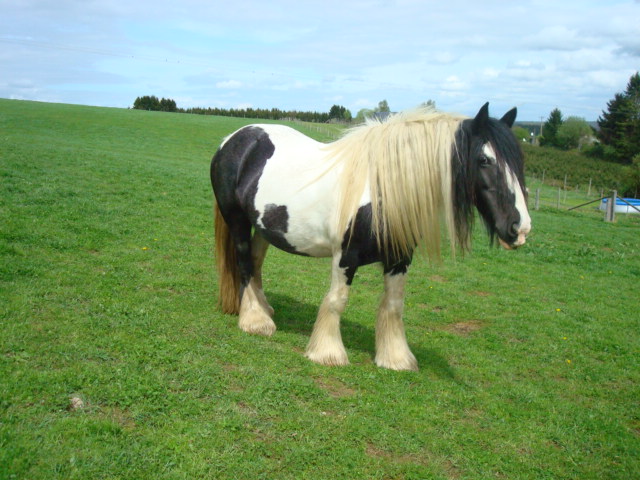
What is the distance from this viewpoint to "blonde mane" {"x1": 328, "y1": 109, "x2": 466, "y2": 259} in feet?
14.6

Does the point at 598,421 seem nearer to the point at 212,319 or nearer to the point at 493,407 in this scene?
the point at 493,407

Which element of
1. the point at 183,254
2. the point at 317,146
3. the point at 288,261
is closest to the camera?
the point at 317,146

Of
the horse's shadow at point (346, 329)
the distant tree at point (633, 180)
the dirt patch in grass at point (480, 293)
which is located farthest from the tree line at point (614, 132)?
the horse's shadow at point (346, 329)

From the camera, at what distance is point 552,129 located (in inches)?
3017

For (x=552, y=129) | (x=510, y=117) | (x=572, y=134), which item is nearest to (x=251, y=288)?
(x=510, y=117)

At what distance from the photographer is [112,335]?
477 centimetres

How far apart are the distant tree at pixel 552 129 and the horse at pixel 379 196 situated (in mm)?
77726

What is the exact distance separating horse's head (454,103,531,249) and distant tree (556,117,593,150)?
76700 millimetres

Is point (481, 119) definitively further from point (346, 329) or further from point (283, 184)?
point (346, 329)

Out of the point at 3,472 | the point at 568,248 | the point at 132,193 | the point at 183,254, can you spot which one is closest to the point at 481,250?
the point at 568,248

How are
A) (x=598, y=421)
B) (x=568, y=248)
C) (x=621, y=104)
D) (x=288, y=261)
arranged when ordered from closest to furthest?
1. (x=598, y=421)
2. (x=288, y=261)
3. (x=568, y=248)
4. (x=621, y=104)

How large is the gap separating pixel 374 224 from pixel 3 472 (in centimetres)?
320

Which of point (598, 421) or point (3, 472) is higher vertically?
point (3, 472)

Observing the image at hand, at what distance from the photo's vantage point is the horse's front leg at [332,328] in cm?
490
